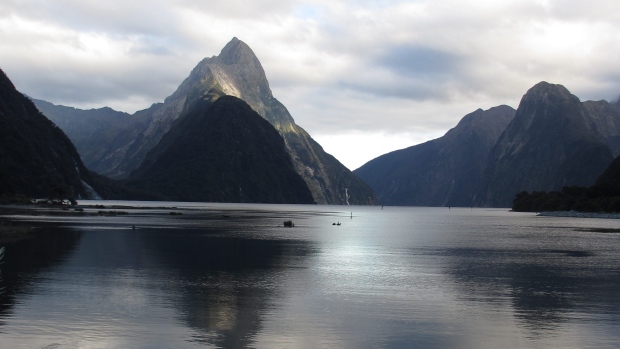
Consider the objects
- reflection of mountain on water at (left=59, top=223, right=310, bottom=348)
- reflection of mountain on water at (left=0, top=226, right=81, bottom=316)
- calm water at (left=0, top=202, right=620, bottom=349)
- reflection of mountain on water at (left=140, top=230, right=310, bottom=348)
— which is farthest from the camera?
reflection of mountain on water at (left=0, top=226, right=81, bottom=316)

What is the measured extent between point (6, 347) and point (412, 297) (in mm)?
22321

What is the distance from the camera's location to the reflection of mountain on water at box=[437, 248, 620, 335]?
3419cm

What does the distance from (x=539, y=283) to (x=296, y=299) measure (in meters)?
19.8

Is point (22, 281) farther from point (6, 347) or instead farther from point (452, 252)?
point (452, 252)

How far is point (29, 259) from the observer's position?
51625mm

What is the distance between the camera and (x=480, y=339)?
26.7 meters

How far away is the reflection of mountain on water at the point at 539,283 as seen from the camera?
34188mm

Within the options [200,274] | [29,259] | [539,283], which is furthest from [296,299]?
[29,259]

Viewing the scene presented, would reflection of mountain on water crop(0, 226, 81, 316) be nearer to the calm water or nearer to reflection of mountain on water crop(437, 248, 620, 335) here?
the calm water

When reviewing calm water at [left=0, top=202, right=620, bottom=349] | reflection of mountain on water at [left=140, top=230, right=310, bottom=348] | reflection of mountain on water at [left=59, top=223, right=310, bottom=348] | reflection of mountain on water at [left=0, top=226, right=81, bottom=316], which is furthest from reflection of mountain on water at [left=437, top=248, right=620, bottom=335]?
reflection of mountain on water at [left=0, top=226, right=81, bottom=316]

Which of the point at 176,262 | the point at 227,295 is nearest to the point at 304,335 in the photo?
the point at 227,295

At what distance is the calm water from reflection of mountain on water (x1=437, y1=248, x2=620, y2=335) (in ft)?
0.39

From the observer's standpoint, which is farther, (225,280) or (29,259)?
(29,259)

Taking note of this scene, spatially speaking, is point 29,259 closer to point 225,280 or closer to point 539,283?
point 225,280
